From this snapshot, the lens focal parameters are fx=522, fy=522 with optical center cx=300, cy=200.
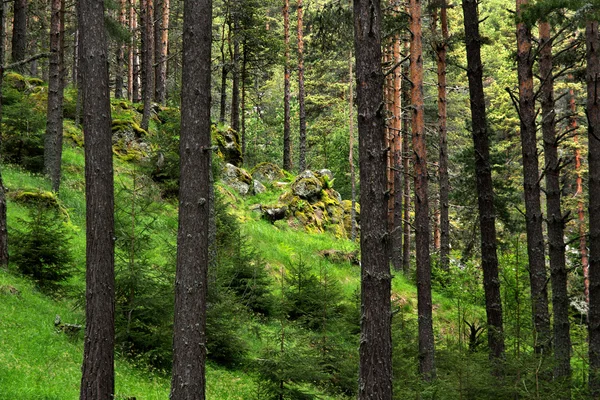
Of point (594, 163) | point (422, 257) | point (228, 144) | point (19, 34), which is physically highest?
point (19, 34)

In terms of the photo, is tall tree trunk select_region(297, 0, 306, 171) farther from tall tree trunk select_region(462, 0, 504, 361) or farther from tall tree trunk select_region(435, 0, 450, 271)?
tall tree trunk select_region(462, 0, 504, 361)

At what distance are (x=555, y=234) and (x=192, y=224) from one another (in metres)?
7.48

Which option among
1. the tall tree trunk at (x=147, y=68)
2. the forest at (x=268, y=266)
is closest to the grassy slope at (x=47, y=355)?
the forest at (x=268, y=266)

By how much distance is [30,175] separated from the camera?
17688mm

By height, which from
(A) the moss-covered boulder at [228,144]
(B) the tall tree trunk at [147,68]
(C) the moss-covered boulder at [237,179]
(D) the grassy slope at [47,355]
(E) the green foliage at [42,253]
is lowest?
(D) the grassy slope at [47,355]

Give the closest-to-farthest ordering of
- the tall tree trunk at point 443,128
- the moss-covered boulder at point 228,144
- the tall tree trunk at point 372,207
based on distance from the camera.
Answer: the tall tree trunk at point 372,207 < the tall tree trunk at point 443,128 < the moss-covered boulder at point 228,144

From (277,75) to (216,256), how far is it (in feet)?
107

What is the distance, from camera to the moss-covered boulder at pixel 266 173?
90.4 ft

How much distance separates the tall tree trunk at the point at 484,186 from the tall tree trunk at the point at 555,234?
1.32m

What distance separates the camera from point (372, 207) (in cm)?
650

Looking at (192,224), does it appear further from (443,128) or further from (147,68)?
(147,68)

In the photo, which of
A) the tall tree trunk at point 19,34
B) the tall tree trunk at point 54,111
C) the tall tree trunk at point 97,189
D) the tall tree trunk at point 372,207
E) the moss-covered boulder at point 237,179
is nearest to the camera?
the tall tree trunk at point 372,207

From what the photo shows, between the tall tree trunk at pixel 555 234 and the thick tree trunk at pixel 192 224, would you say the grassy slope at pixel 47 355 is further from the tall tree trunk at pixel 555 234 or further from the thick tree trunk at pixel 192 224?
the tall tree trunk at pixel 555 234

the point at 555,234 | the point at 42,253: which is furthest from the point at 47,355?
the point at 555,234
